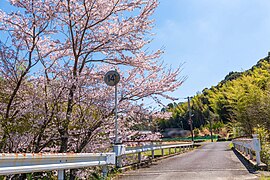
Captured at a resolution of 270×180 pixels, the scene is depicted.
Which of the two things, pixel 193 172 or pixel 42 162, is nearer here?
pixel 42 162

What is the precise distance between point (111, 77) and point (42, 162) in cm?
366

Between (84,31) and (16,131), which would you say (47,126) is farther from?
(84,31)

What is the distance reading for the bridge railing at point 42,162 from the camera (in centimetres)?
263

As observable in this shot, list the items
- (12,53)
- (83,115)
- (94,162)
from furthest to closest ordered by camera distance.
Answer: (83,115) < (12,53) < (94,162)

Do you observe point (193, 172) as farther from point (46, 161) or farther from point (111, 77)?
point (46, 161)

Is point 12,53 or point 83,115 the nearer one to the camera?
point 12,53

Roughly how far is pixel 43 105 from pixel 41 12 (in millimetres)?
2178

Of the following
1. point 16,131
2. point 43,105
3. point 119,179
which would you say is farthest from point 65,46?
point 119,179

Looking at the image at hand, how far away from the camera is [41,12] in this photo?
261 inches

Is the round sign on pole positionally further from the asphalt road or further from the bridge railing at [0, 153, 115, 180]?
the bridge railing at [0, 153, 115, 180]

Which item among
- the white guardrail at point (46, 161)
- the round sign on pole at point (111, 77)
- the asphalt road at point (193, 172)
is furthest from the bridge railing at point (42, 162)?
the round sign on pole at point (111, 77)

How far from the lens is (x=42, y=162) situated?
3.19 m

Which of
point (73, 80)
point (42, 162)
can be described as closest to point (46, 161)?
point (42, 162)

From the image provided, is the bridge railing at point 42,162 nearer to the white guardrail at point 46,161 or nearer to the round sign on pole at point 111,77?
the white guardrail at point 46,161
